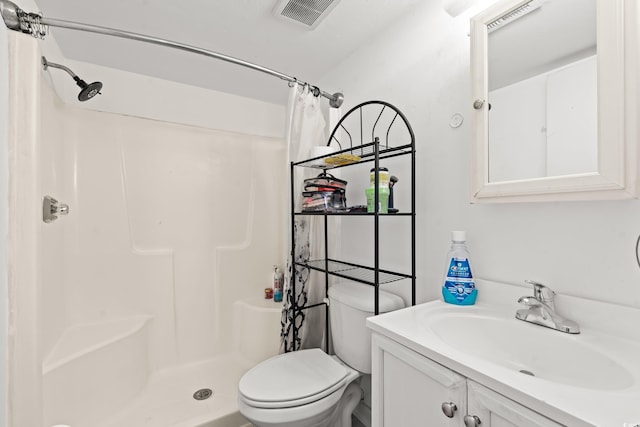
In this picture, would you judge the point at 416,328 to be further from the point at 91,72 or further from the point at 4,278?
the point at 91,72

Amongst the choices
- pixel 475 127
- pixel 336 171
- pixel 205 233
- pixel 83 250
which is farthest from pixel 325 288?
pixel 83 250

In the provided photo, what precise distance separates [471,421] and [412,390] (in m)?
0.16

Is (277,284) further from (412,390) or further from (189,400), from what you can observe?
(412,390)

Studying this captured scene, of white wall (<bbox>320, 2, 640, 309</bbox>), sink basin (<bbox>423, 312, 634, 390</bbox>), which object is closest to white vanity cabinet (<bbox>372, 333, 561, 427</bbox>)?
sink basin (<bbox>423, 312, 634, 390</bbox>)

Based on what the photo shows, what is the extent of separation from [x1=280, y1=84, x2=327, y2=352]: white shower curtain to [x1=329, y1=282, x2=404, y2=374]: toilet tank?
25 cm

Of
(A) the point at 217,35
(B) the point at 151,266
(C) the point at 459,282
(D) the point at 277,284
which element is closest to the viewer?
(C) the point at 459,282

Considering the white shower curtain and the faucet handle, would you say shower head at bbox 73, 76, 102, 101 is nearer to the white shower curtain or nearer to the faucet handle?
the white shower curtain

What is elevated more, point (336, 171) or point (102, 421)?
point (336, 171)

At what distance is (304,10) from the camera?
1272 millimetres

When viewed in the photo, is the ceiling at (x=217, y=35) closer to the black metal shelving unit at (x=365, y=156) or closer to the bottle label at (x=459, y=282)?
the black metal shelving unit at (x=365, y=156)

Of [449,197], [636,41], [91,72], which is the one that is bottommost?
[449,197]

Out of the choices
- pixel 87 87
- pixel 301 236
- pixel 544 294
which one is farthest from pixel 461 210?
pixel 87 87

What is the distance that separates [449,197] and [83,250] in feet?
6.58

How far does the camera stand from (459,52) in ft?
3.61
